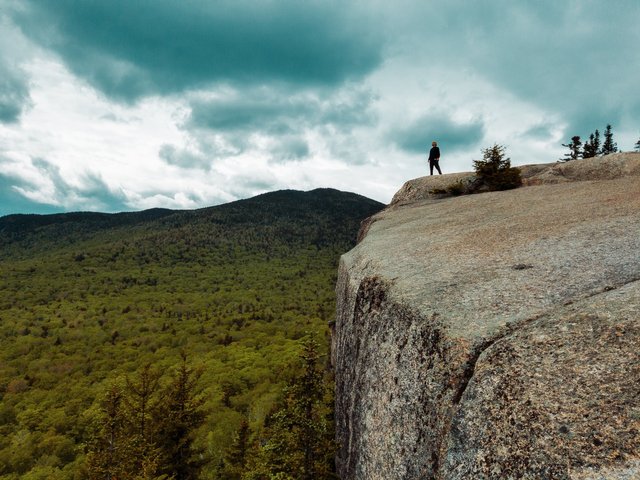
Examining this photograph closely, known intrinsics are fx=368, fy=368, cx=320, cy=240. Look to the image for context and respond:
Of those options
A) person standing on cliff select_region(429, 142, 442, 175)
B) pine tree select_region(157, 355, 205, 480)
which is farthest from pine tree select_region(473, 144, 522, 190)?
pine tree select_region(157, 355, 205, 480)

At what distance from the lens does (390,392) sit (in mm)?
6973

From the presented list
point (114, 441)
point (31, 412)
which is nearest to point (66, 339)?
point (31, 412)

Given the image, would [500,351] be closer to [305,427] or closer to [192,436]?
[305,427]

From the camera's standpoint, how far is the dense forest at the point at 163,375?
17.8 meters

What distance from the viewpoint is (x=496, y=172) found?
832 inches

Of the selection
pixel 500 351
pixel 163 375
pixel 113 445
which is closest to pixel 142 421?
pixel 113 445

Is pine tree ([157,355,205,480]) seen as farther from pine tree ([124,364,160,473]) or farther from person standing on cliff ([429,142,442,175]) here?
person standing on cliff ([429,142,442,175])

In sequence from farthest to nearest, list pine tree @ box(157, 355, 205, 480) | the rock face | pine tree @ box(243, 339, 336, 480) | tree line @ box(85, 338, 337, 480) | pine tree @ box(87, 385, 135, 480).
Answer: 1. pine tree @ box(87, 385, 135, 480)
2. pine tree @ box(157, 355, 205, 480)
3. tree line @ box(85, 338, 337, 480)
4. pine tree @ box(243, 339, 336, 480)
5. the rock face

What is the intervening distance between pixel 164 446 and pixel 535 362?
2275 centimetres

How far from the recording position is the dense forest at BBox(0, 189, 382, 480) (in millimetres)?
17750

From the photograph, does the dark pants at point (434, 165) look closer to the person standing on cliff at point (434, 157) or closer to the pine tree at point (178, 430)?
the person standing on cliff at point (434, 157)

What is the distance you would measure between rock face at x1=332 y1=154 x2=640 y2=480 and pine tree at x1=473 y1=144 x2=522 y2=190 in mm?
8618

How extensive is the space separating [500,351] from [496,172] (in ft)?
61.4

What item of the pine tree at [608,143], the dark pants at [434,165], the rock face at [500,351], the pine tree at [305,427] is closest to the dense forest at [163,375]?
the pine tree at [305,427]
